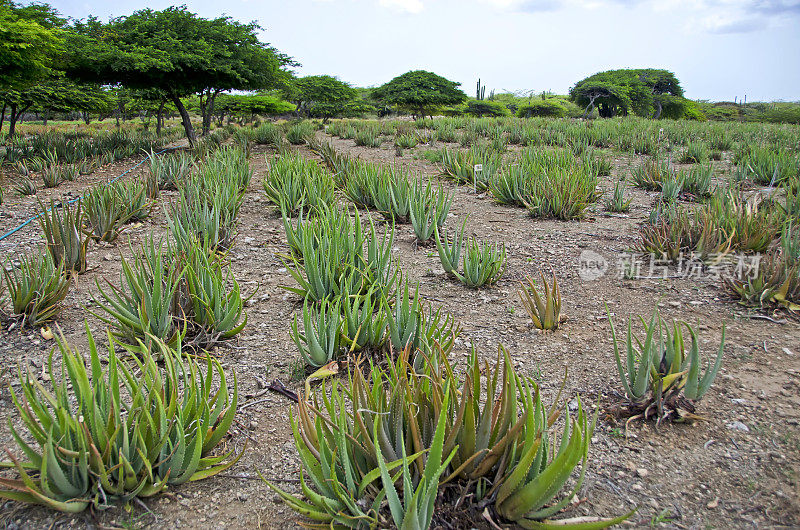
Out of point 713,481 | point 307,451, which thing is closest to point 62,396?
point 307,451

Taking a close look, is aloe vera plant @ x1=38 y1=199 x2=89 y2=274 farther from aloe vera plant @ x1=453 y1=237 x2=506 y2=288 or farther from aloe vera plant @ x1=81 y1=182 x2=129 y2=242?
aloe vera plant @ x1=453 y1=237 x2=506 y2=288

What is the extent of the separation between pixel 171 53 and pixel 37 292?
29.3 ft

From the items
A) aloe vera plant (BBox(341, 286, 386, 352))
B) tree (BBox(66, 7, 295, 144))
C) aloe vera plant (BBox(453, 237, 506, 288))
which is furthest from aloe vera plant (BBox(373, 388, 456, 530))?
tree (BBox(66, 7, 295, 144))

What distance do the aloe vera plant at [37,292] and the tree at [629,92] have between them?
1385 inches

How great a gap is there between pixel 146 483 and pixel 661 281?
342 cm

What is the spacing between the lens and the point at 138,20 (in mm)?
11047

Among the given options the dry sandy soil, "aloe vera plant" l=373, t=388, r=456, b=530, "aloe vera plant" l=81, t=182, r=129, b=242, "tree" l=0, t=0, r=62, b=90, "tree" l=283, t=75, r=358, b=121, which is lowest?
the dry sandy soil

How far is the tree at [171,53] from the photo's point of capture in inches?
382

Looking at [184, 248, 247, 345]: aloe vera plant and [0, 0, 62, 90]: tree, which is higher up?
[0, 0, 62, 90]: tree

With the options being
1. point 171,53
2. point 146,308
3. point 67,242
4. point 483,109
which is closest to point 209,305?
point 146,308

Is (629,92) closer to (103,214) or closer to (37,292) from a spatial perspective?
(103,214)

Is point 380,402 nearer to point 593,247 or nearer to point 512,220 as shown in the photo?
point 593,247

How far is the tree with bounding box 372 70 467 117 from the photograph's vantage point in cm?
3600

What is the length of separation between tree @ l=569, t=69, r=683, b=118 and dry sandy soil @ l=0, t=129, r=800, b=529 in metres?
33.3
